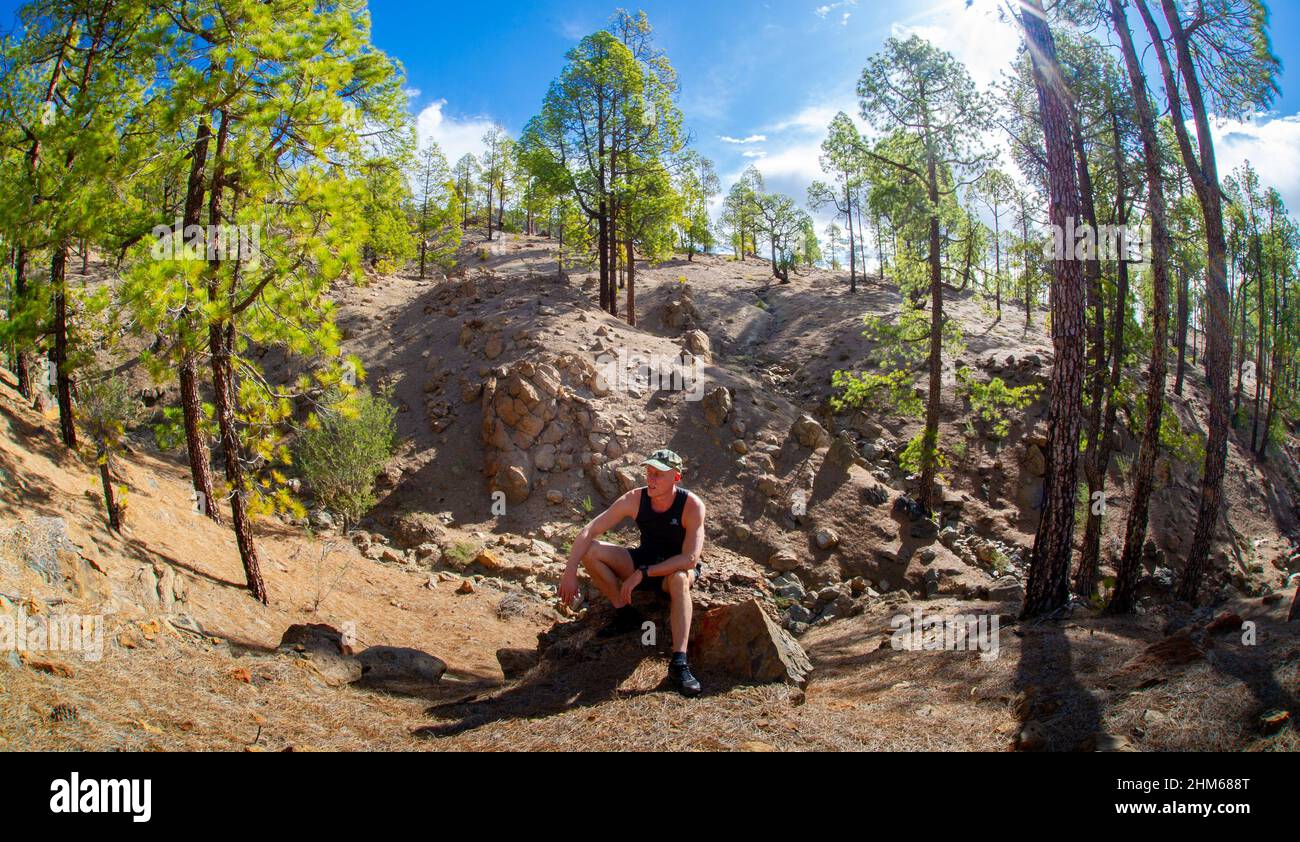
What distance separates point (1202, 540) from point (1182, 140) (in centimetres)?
526

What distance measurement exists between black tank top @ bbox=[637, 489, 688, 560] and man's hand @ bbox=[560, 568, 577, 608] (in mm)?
630

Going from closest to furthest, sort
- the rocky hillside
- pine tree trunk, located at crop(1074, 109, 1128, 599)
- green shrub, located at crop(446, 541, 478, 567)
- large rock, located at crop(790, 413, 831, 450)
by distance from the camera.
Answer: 1. the rocky hillside
2. pine tree trunk, located at crop(1074, 109, 1128, 599)
3. green shrub, located at crop(446, 541, 478, 567)
4. large rock, located at crop(790, 413, 831, 450)

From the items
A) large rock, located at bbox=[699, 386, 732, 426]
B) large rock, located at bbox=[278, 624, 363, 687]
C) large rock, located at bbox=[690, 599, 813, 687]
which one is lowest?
large rock, located at bbox=[278, 624, 363, 687]

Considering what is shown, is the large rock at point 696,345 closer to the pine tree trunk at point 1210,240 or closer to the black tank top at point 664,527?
the pine tree trunk at point 1210,240

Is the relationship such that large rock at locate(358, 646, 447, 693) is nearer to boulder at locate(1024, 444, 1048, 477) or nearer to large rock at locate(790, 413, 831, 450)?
large rock at locate(790, 413, 831, 450)

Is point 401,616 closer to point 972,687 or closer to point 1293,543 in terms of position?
point 972,687

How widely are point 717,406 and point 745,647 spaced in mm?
10851

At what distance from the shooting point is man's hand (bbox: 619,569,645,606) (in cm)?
525

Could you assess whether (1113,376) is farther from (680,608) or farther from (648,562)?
(680,608)

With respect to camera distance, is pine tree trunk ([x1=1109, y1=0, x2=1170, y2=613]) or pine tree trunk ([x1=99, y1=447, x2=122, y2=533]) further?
pine tree trunk ([x1=1109, y1=0, x2=1170, y2=613])

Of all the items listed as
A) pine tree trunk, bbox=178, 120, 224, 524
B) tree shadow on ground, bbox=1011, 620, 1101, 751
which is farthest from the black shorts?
pine tree trunk, bbox=178, 120, 224, 524

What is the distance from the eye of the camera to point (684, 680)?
15.4ft

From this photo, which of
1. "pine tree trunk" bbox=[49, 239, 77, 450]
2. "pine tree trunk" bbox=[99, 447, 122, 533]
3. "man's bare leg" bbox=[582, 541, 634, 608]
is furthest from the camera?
"pine tree trunk" bbox=[49, 239, 77, 450]
